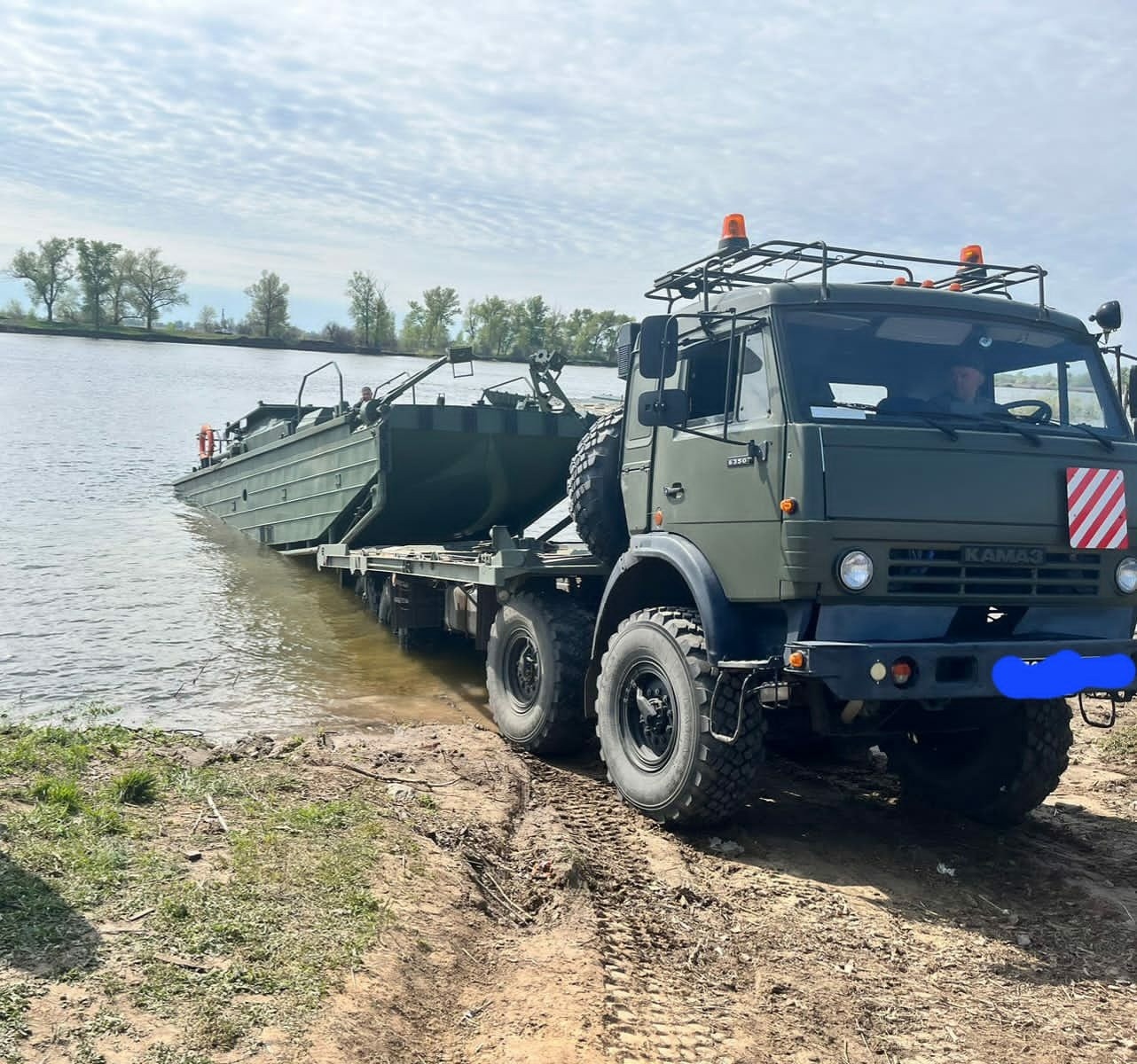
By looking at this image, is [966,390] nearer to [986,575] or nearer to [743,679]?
[986,575]

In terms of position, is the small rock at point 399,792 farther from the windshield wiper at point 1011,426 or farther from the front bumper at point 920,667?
the windshield wiper at point 1011,426

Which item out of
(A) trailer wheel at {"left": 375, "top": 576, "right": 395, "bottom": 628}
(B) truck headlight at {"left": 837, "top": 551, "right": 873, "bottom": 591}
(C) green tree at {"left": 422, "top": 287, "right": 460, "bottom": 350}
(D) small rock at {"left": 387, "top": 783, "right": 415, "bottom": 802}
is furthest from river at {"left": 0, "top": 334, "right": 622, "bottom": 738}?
(C) green tree at {"left": 422, "top": 287, "right": 460, "bottom": 350}

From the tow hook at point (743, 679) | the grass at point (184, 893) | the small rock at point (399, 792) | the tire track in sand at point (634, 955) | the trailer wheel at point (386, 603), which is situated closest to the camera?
the grass at point (184, 893)

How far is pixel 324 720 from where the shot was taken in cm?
756

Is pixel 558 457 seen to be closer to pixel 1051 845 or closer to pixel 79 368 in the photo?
pixel 1051 845

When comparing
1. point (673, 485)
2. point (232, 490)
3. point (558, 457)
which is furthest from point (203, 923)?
point (232, 490)

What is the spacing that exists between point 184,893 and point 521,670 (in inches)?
139

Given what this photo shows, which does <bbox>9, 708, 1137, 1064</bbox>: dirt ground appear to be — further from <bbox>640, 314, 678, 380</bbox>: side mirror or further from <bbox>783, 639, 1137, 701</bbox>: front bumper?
<bbox>640, 314, 678, 380</bbox>: side mirror

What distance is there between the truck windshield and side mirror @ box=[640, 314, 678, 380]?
590mm

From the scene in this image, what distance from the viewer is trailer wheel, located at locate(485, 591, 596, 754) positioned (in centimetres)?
630

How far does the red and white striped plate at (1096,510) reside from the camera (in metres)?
4.58

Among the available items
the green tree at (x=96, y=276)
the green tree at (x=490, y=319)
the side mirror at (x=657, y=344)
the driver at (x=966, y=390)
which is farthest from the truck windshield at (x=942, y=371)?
the green tree at (x=96, y=276)

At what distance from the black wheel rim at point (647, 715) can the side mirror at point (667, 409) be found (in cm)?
119

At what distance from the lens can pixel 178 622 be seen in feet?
35.9
